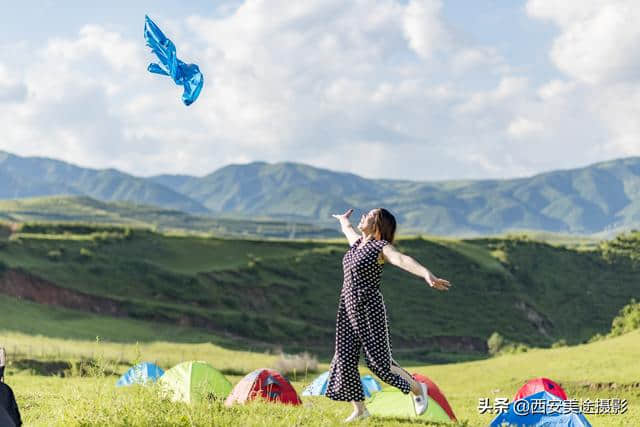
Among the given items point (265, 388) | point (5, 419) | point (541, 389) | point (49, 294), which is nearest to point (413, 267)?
point (5, 419)

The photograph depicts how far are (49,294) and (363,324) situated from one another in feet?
229

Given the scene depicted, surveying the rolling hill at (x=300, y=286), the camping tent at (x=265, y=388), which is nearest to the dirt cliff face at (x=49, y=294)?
the rolling hill at (x=300, y=286)

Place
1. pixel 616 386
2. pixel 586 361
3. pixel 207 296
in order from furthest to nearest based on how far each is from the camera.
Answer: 1. pixel 207 296
2. pixel 586 361
3. pixel 616 386

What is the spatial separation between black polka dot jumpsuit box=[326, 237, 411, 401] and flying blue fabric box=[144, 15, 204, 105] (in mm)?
5224

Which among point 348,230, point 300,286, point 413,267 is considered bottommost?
point 300,286

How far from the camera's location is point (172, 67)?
13.9 meters

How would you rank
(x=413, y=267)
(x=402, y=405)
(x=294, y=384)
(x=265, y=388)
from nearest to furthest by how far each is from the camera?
1. (x=413, y=267)
2. (x=402, y=405)
3. (x=265, y=388)
4. (x=294, y=384)

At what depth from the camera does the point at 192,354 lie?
48094 mm

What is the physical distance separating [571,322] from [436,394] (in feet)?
329

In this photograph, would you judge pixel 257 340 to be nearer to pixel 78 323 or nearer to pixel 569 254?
pixel 78 323

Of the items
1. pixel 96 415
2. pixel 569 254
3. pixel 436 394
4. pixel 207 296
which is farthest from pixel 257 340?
pixel 569 254

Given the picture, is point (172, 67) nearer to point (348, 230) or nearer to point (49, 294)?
point (348, 230)

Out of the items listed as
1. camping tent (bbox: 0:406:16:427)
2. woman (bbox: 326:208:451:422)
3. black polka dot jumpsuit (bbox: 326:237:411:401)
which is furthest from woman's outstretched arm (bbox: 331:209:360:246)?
camping tent (bbox: 0:406:16:427)

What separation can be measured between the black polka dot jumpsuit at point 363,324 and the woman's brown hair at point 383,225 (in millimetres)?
147
